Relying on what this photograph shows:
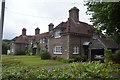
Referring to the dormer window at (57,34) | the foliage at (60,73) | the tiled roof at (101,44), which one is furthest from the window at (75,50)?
the foliage at (60,73)

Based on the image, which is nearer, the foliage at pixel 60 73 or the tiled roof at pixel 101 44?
the foliage at pixel 60 73

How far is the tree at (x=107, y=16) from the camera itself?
8.05 metres

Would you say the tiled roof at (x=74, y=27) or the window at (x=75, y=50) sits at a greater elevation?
the tiled roof at (x=74, y=27)

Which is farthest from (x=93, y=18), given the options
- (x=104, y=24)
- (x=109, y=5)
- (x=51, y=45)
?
(x=51, y=45)

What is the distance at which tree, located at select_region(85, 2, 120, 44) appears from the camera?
8052mm

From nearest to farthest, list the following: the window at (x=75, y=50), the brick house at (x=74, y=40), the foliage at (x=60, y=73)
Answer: the foliage at (x=60, y=73) < the brick house at (x=74, y=40) < the window at (x=75, y=50)

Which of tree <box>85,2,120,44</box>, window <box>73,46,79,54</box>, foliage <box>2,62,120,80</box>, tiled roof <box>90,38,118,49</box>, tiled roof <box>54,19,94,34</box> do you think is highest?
tiled roof <box>54,19,94,34</box>

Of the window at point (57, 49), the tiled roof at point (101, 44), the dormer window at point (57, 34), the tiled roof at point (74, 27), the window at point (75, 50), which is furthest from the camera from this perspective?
the dormer window at point (57, 34)

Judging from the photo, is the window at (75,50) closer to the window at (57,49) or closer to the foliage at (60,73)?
the window at (57,49)

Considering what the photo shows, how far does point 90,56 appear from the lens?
20344 millimetres

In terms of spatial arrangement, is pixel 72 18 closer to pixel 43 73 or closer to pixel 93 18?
pixel 93 18

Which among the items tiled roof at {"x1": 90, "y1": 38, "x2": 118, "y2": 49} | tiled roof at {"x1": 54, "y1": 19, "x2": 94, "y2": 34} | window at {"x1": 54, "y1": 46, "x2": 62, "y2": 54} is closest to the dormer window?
tiled roof at {"x1": 54, "y1": 19, "x2": 94, "y2": 34}

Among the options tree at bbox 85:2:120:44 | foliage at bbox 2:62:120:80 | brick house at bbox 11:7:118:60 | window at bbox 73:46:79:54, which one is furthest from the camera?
window at bbox 73:46:79:54

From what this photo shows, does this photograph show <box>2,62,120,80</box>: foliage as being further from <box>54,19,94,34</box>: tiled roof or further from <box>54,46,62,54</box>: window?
<box>54,46,62,54</box>: window
